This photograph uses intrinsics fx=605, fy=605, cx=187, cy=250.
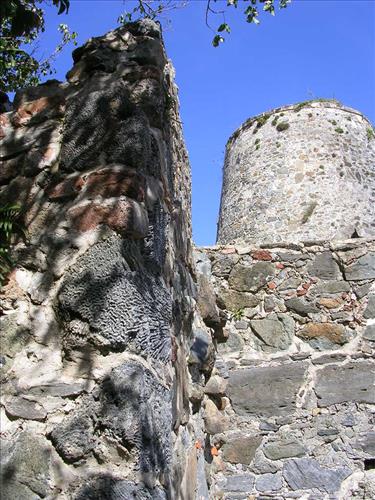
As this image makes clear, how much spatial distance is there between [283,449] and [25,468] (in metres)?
2.80

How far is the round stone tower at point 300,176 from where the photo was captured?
13.3m

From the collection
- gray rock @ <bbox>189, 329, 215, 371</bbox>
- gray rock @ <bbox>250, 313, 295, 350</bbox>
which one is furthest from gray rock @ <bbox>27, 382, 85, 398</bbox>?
gray rock @ <bbox>250, 313, 295, 350</bbox>

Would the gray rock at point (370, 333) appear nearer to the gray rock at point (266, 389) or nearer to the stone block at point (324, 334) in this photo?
the stone block at point (324, 334)

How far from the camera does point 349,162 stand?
1407 centimetres

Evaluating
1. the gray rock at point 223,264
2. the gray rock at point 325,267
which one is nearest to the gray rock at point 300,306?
the gray rock at point 325,267

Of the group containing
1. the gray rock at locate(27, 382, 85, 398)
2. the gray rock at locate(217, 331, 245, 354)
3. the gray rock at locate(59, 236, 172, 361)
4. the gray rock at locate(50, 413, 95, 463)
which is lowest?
the gray rock at locate(50, 413, 95, 463)

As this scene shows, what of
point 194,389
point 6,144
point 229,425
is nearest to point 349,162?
point 229,425

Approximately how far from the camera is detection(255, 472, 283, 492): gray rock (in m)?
3.99

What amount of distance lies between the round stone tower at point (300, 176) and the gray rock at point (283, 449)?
9171mm

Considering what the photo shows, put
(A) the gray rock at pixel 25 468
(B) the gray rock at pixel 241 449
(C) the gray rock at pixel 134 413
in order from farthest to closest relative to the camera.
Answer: (B) the gray rock at pixel 241 449, (C) the gray rock at pixel 134 413, (A) the gray rock at pixel 25 468

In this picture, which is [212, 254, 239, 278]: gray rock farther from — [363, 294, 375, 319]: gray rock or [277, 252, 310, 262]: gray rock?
[363, 294, 375, 319]: gray rock

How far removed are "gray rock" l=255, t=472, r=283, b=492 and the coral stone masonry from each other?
0.05 feet

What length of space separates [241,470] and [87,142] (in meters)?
2.75

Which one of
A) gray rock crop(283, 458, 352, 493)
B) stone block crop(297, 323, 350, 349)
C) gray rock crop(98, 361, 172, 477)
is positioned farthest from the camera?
stone block crop(297, 323, 350, 349)
